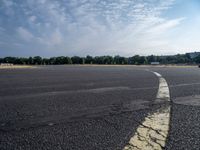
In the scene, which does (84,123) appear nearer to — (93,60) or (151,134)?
(151,134)

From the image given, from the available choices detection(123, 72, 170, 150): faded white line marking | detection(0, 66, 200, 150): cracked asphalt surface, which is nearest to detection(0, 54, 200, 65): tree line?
detection(0, 66, 200, 150): cracked asphalt surface

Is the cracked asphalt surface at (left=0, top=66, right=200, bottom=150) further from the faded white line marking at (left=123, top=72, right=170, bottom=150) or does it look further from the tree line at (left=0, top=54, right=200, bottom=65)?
the tree line at (left=0, top=54, right=200, bottom=65)

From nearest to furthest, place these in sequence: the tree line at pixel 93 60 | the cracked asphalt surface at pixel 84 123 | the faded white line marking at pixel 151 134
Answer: the faded white line marking at pixel 151 134 → the cracked asphalt surface at pixel 84 123 → the tree line at pixel 93 60

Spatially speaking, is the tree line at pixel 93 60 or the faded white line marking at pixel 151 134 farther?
the tree line at pixel 93 60

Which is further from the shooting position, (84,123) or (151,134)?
(84,123)

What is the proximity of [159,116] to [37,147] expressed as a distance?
2215mm

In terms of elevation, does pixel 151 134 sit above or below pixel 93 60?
below

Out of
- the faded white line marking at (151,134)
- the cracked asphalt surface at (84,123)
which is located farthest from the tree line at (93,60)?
the faded white line marking at (151,134)

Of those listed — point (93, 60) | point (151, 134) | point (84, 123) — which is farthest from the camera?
point (93, 60)

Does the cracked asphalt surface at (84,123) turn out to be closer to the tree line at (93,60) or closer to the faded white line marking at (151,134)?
the faded white line marking at (151,134)

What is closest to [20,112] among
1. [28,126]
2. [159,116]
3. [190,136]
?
[28,126]

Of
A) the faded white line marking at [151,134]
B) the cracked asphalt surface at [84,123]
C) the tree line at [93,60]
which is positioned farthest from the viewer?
the tree line at [93,60]

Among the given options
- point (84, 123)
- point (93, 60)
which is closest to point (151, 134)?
point (84, 123)

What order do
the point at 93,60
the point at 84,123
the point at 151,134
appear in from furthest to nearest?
1. the point at 93,60
2. the point at 84,123
3. the point at 151,134
